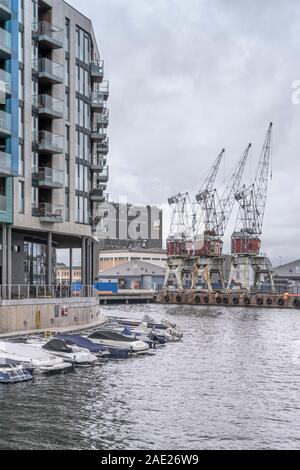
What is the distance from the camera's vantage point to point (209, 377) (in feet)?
143

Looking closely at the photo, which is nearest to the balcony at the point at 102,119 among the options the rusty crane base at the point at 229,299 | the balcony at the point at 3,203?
the balcony at the point at 3,203

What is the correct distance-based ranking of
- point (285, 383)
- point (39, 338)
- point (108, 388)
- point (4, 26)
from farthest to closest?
point (4, 26), point (39, 338), point (285, 383), point (108, 388)

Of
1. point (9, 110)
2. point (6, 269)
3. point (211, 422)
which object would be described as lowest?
point (211, 422)

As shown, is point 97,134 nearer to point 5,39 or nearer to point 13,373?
point 5,39

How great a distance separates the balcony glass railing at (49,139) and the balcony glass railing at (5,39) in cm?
1068

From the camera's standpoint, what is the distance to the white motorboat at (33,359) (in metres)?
41.6

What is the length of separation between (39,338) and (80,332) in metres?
8.10

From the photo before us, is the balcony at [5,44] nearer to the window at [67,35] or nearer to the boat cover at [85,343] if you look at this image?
the window at [67,35]

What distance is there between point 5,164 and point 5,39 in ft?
37.0

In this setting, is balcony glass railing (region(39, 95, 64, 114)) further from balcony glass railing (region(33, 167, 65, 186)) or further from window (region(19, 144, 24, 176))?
balcony glass railing (region(33, 167, 65, 186))

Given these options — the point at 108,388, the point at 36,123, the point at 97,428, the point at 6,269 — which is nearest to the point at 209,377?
the point at 108,388

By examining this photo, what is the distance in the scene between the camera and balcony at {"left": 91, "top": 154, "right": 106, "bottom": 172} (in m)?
82.2

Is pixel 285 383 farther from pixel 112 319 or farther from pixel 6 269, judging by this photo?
pixel 112 319

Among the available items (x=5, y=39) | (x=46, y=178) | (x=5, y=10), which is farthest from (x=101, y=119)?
(x=5, y=10)
